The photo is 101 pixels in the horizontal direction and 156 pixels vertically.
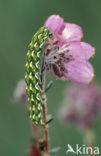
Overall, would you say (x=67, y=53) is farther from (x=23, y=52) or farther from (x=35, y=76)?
(x=23, y=52)

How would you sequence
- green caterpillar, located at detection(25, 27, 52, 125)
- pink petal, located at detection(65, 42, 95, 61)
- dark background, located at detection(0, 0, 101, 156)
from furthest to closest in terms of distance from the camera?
dark background, located at detection(0, 0, 101, 156)
pink petal, located at detection(65, 42, 95, 61)
green caterpillar, located at detection(25, 27, 52, 125)

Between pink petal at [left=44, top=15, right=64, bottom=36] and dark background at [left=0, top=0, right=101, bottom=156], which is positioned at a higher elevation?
dark background at [left=0, top=0, right=101, bottom=156]

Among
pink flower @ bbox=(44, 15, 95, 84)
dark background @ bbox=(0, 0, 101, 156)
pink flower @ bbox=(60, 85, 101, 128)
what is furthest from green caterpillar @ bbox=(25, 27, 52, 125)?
dark background @ bbox=(0, 0, 101, 156)

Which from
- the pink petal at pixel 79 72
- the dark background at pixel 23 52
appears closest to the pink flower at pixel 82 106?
the pink petal at pixel 79 72

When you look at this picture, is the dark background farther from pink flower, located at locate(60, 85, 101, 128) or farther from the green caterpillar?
the green caterpillar

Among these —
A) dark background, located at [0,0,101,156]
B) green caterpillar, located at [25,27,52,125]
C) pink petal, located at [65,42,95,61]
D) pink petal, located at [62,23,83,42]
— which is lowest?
green caterpillar, located at [25,27,52,125]

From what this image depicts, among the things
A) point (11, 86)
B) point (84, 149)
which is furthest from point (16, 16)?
point (84, 149)
